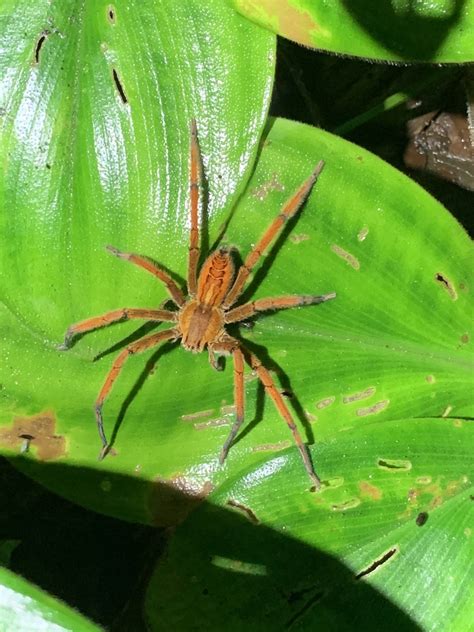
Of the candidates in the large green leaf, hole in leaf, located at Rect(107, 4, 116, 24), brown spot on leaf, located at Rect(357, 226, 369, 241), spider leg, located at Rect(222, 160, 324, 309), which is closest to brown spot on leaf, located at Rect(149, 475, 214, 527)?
the large green leaf

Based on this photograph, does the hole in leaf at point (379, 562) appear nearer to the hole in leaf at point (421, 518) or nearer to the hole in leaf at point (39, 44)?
the hole in leaf at point (421, 518)

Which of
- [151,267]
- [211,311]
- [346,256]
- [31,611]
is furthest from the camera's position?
[211,311]

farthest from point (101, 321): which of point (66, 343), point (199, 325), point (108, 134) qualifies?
point (108, 134)

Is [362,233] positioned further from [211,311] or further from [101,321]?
[101,321]

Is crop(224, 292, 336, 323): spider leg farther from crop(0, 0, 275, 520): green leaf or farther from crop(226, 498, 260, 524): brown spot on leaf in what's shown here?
crop(226, 498, 260, 524): brown spot on leaf

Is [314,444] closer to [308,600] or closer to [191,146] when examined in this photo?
[308,600]
